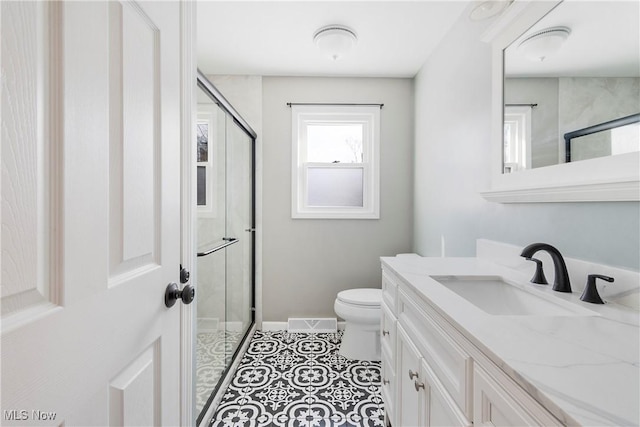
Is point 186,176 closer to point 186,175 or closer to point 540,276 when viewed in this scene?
point 186,175

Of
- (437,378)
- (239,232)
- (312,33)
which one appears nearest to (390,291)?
(437,378)

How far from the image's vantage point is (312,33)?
6.48 ft

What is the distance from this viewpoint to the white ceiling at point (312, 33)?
1726mm

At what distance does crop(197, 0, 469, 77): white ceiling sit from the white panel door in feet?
4.12

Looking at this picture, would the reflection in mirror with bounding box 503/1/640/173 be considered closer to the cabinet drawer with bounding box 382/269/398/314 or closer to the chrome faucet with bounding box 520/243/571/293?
the chrome faucet with bounding box 520/243/571/293

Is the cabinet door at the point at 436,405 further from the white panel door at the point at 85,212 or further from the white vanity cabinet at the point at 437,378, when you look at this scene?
the white panel door at the point at 85,212

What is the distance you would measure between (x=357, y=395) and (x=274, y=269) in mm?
1254

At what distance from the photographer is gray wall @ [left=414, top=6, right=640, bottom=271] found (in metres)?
0.89

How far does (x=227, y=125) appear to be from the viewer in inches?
74.7

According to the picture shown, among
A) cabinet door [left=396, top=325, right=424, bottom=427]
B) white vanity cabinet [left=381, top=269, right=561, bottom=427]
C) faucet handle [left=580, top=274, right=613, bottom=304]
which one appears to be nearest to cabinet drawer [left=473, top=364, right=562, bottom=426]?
white vanity cabinet [left=381, top=269, right=561, bottom=427]

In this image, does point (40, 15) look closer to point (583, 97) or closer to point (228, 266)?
point (583, 97)

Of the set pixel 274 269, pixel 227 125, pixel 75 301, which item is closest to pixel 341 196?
pixel 274 269

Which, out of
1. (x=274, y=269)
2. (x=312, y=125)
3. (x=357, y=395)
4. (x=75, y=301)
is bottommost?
(x=357, y=395)

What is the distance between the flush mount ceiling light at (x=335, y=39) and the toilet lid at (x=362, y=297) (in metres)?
1.79
